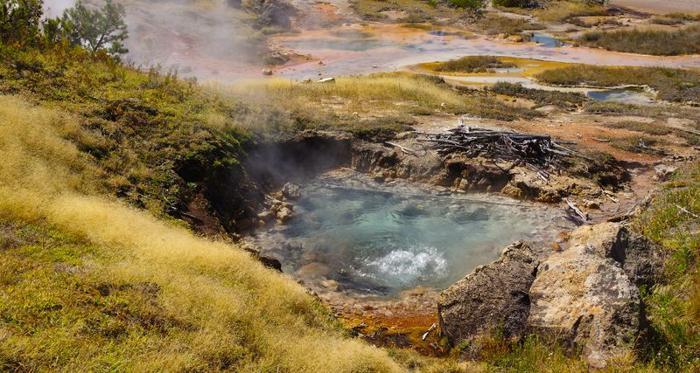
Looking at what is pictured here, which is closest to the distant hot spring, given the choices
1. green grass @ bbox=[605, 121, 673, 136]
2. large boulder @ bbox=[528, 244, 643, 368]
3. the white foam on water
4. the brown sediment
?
the white foam on water

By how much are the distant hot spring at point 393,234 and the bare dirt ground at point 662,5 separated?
193 ft

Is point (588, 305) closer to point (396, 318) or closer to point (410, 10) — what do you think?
point (396, 318)

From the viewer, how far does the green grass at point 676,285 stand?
559cm

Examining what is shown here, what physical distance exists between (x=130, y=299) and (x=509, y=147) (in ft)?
38.9

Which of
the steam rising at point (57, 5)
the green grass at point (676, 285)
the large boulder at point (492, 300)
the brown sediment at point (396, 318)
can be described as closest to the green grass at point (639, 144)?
the green grass at point (676, 285)

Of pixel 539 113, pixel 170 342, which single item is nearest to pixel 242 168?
pixel 170 342

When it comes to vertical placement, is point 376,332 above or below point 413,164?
below

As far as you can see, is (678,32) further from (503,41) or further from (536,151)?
(536,151)

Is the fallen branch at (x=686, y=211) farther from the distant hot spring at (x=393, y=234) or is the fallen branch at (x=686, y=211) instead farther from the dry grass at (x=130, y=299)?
the dry grass at (x=130, y=299)

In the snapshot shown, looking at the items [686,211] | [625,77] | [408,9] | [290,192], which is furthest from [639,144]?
[408,9]

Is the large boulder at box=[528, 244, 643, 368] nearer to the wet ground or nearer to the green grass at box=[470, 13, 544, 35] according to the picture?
the wet ground

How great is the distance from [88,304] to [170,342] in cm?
95

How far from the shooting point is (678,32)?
4375 centimetres

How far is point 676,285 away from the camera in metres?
6.93
